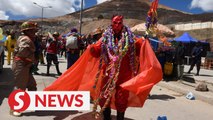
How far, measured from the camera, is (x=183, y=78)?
1340 centimetres

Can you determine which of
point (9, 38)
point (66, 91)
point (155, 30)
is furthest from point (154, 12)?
point (9, 38)

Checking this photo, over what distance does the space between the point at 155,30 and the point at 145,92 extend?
128cm

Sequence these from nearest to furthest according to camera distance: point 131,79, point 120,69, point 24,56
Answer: point 131,79
point 120,69
point 24,56

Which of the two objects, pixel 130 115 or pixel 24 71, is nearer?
pixel 24 71

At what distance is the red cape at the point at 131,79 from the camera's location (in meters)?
5.27

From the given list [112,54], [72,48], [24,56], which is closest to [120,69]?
[112,54]

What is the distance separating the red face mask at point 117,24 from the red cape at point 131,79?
0.42 metres

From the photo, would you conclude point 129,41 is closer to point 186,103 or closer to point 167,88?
point 186,103

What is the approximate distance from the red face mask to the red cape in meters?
0.42

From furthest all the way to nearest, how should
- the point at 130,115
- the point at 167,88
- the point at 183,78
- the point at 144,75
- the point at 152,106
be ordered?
1. the point at 183,78
2. the point at 167,88
3. the point at 152,106
4. the point at 130,115
5. the point at 144,75

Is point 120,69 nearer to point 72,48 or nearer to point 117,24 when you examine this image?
point 117,24

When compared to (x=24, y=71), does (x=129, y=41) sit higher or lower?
higher

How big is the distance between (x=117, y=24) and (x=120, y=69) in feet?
2.41

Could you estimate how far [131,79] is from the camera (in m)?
5.34
